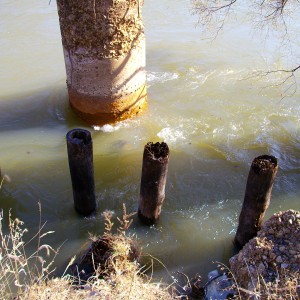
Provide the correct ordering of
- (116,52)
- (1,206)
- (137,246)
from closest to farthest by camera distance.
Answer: (137,246)
(1,206)
(116,52)

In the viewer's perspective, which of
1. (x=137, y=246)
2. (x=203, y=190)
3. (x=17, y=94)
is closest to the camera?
(x=137, y=246)

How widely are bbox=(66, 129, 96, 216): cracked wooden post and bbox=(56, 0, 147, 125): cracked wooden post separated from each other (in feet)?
7.56

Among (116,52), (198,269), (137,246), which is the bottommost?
(198,269)

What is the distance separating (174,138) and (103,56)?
2.13 meters

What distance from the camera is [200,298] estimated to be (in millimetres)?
4340

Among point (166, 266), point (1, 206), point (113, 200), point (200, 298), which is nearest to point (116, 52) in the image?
point (113, 200)

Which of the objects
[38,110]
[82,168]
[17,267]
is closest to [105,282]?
[17,267]

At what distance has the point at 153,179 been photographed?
4.79m

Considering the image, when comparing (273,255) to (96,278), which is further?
(273,255)

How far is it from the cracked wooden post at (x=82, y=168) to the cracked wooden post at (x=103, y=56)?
90.7 inches

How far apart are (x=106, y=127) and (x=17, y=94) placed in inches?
109

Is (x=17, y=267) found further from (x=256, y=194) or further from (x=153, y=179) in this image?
(x=256, y=194)

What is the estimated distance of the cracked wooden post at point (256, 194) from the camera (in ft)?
14.3

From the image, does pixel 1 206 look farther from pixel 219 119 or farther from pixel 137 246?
pixel 219 119
